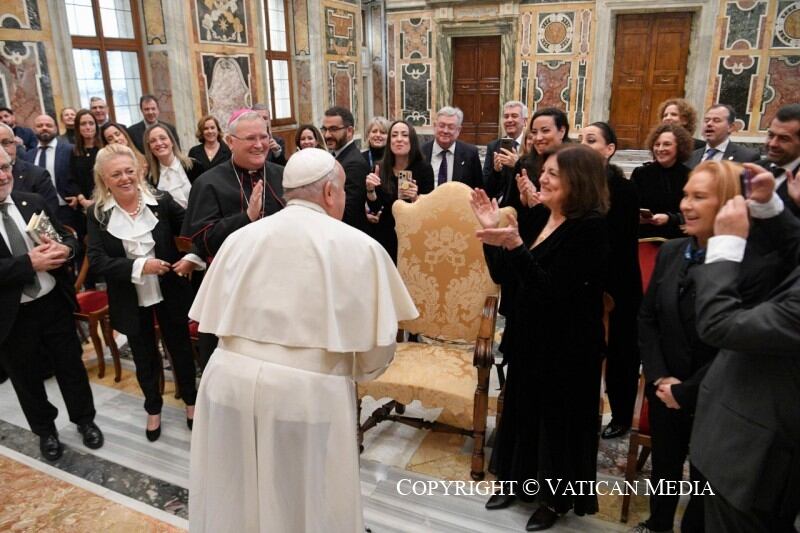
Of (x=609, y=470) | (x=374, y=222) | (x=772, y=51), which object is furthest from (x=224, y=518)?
(x=772, y=51)

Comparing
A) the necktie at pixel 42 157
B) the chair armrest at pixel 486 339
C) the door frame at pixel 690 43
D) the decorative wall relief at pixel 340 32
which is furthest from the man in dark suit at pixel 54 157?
the door frame at pixel 690 43

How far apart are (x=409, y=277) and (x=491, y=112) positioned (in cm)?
919

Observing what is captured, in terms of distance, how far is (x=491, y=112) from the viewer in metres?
11.5

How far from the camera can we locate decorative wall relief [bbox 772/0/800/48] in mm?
8547

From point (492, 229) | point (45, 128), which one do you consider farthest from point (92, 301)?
point (492, 229)

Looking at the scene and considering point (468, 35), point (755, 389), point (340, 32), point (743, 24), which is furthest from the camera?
point (468, 35)

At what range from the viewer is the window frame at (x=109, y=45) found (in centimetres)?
634

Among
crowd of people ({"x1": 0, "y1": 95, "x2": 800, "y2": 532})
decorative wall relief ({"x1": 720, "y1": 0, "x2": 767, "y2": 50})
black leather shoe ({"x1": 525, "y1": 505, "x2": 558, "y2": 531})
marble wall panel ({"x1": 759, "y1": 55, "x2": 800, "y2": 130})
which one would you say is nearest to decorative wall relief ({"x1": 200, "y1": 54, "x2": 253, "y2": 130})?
crowd of people ({"x1": 0, "y1": 95, "x2": 800, "y2": 532})

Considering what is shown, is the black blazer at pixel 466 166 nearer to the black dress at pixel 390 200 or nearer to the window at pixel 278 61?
the black dress at pixel 390 200

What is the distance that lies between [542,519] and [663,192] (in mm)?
2133

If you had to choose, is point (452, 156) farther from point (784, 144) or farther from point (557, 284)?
point (557, 284)

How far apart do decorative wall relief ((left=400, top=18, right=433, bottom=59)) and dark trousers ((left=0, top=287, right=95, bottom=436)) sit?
9676 millimetres

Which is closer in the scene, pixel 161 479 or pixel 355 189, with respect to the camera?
pixel 161 479

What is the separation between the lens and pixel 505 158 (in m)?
3.52
